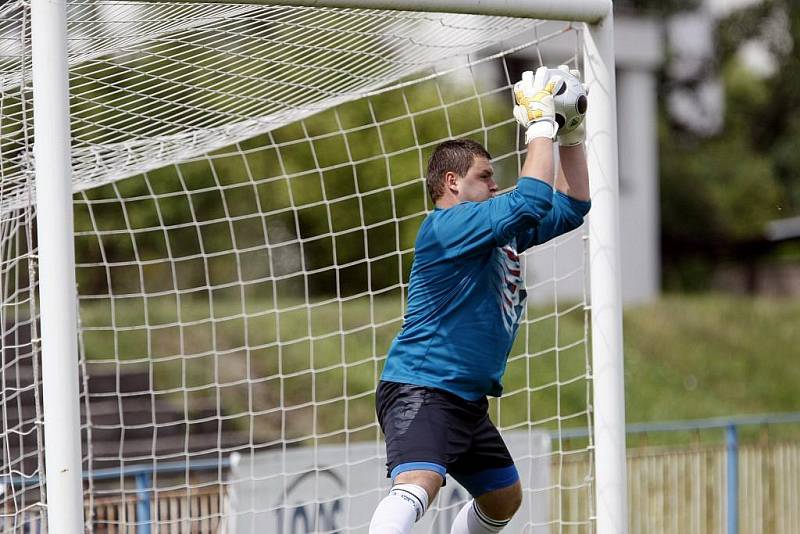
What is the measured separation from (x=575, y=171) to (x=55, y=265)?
5.84 ft

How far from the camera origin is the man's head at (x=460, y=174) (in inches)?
150

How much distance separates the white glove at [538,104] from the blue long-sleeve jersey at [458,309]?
0.72 ft

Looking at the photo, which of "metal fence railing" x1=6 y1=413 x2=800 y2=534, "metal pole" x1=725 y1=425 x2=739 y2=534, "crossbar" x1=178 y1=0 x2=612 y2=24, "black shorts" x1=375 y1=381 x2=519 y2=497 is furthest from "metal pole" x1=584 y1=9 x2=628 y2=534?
"metal pole" x1=725 y1=425 x2=739 y2=534

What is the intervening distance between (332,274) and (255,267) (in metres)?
2.71

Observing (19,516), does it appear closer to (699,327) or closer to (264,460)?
(264,460)

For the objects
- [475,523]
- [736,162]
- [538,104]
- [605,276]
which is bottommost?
[475,523]

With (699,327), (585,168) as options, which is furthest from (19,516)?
(699,327)

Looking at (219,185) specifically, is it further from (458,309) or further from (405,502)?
(405,502)

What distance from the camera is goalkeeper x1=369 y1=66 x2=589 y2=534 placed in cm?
358

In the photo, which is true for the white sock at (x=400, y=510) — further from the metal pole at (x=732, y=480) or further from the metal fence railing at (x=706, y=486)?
the metal pole at (x=732, y=480)

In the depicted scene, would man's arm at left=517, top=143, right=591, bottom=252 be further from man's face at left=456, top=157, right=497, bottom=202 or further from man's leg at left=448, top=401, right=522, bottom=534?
man's leg at left=448, top=401, right=522, bottom=534

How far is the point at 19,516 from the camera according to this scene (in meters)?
5.34

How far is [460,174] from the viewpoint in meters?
3.80

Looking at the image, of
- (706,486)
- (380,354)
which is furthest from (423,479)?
(380,354)
